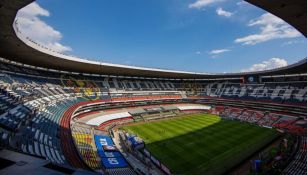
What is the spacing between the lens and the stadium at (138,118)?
13.8 metres

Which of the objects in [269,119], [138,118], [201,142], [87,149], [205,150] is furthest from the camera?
[138,118]

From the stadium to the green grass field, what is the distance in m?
0.13

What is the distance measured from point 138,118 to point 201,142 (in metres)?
16.6

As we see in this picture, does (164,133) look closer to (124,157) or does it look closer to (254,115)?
(124,157)

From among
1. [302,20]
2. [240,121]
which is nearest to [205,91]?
[240,121]

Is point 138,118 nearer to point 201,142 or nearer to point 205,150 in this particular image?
point 201,142

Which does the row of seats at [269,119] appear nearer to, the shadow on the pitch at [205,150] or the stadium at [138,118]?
the stadium at [138,118]

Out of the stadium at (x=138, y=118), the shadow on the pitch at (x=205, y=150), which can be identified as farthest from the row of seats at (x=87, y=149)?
the shadow on the pitch at (x=205, y=150)

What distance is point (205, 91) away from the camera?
198 feet

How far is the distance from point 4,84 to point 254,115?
4341 cm

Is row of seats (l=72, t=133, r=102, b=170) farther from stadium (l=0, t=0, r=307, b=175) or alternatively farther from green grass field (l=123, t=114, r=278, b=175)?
green grass field (l=123, t=114, r=278, b=175)

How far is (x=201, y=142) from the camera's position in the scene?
2692cm

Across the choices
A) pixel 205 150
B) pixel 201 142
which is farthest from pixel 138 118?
pixel 205 150

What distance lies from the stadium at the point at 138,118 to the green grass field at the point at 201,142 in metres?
0.13
